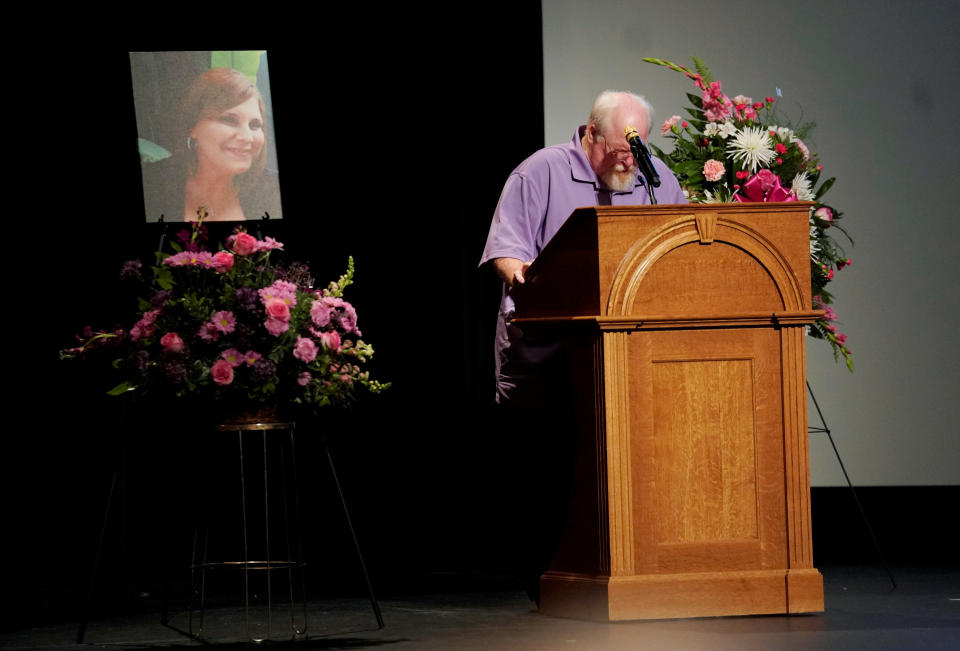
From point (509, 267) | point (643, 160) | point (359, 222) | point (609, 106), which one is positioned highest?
point (609, 106)

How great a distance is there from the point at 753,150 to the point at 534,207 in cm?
77

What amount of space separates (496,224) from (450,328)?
1471 millimetres

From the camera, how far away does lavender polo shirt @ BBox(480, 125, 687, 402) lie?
3.66 m

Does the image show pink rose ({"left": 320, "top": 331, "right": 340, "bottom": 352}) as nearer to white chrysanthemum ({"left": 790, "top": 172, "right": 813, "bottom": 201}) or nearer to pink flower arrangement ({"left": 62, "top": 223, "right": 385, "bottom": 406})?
pink flower arrangement ({"left": 62, "top": 223, "right": 385, "bottom": 406})

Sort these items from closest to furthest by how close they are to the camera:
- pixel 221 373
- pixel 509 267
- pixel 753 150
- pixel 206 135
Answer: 1. pixel 221 373
2. pixel 509 267
3. pixel 753 150
4. pixel 206 135

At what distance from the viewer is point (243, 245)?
3.17 meters

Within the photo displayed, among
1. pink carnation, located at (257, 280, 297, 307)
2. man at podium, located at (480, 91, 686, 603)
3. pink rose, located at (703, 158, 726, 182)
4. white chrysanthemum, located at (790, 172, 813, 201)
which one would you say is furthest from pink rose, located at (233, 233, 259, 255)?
white chrysanthemum, located at (790, 172, 813, 201)

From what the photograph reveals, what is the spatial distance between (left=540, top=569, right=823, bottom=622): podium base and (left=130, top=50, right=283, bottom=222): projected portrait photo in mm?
2535

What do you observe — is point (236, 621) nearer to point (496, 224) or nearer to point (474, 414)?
point (496, 224)

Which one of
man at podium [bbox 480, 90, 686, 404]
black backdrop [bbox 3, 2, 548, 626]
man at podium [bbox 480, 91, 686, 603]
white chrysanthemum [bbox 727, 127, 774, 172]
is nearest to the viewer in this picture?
man at podium [bbox 480, 91, 686, 603]

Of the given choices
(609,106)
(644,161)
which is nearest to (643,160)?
(644,161)

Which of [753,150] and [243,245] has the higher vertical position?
[753,150]

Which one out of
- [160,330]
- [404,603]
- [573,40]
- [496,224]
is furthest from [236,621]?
[573,40]

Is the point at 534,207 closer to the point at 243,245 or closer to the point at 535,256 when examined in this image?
the point at 535,256
